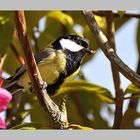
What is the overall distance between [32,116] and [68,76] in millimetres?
199

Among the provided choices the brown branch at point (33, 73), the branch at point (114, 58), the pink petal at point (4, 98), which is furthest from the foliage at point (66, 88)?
the pink petal at point (4, 98)

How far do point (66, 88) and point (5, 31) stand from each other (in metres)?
0.42

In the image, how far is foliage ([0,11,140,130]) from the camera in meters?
1.46

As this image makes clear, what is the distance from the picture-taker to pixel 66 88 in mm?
1663

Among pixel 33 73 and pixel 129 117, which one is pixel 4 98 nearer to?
pixel 33 73

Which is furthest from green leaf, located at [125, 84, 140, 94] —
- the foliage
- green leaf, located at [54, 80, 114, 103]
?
green leaf, located at [54, 80, 114, 103]

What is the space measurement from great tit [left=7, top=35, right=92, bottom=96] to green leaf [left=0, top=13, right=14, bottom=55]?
0.21 meters

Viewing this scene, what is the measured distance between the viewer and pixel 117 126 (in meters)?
1.32

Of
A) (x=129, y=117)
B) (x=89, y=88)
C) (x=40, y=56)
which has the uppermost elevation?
(x=40, y=56)

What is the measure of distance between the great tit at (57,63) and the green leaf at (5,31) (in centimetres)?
21

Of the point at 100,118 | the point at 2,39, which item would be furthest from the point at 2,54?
the point at 100,118

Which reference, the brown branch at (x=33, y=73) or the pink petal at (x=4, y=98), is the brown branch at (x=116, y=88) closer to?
the brown branch at (x=33, y=73)

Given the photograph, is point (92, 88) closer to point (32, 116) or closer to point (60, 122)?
point (32, 116)

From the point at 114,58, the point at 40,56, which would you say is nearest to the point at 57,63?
the point at 40,56
